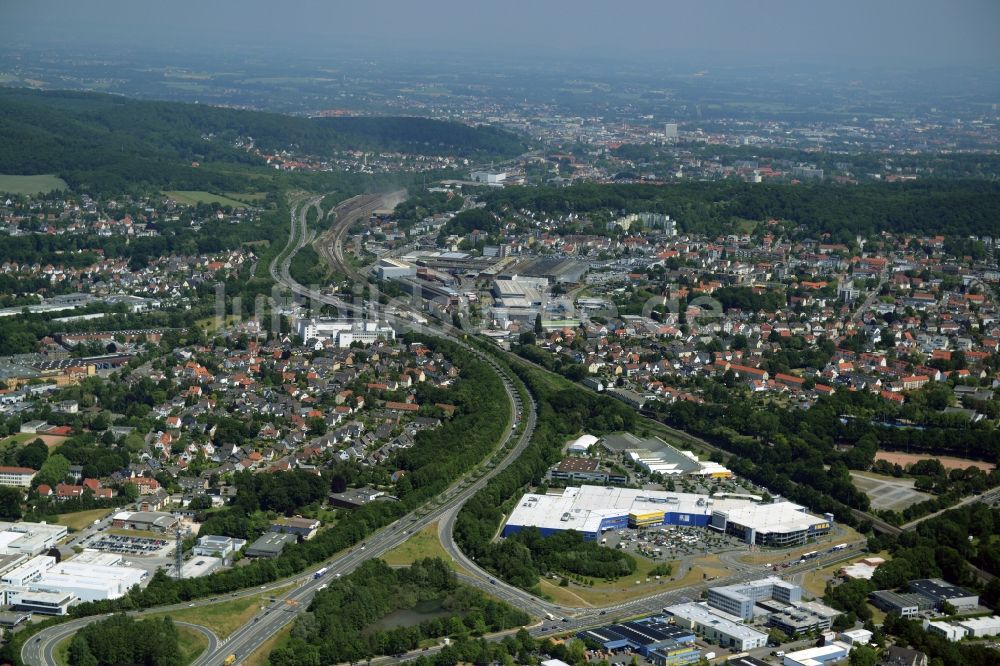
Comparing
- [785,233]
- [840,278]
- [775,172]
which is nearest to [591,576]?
[840,278]

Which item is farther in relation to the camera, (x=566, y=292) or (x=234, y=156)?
(x=234, y=156)

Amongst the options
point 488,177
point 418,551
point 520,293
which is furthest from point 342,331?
point 488,177

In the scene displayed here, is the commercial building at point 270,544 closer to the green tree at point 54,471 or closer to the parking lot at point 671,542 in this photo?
the green tree at point 54,471

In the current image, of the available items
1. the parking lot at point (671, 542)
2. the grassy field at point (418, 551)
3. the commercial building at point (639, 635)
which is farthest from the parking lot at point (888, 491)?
the grassy field at point (418, 551)

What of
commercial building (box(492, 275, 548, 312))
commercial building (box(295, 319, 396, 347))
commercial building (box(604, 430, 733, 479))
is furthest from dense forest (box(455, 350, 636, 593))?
commercial building (box(492, 275, 548, 312))

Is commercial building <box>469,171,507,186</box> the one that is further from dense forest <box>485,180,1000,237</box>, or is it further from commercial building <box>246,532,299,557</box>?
commercial building <box>246,532,299,557</box>

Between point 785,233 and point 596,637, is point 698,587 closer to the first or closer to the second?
point 596,637

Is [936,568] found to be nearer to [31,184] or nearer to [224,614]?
[224,614]
